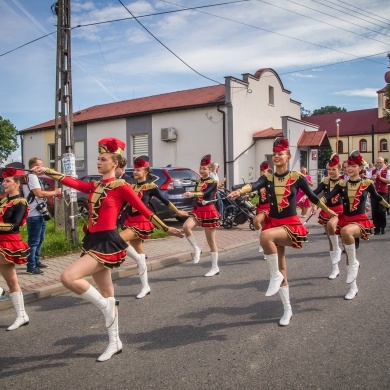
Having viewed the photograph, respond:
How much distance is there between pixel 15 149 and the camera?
185ft

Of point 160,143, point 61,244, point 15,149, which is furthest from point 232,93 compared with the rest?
point 15,149

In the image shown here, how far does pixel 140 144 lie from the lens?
24109 mm

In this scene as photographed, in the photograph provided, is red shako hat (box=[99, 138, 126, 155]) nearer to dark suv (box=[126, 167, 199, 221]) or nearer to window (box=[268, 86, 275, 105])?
dark suv (box=[126, 167, 199, 221])

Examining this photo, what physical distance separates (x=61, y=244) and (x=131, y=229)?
11.1ft

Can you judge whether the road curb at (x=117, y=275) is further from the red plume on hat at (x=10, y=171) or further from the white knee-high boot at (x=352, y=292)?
the white knee-high boot at (x=352, y=292)

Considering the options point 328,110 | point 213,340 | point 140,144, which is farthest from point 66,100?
point 328,110

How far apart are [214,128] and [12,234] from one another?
17105mm

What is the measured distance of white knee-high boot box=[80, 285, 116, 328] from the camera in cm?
402

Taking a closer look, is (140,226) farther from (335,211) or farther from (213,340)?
(335,211)

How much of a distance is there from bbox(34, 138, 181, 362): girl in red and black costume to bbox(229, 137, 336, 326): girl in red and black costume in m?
1.24

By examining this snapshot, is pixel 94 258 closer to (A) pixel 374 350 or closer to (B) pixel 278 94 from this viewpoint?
(A) pixel 374 350

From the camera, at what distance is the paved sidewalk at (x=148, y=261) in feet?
21.6

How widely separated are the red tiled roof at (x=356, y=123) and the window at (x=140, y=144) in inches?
1999

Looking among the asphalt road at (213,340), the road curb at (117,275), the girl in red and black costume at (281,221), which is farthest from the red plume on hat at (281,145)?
the road curb at (117,275)
